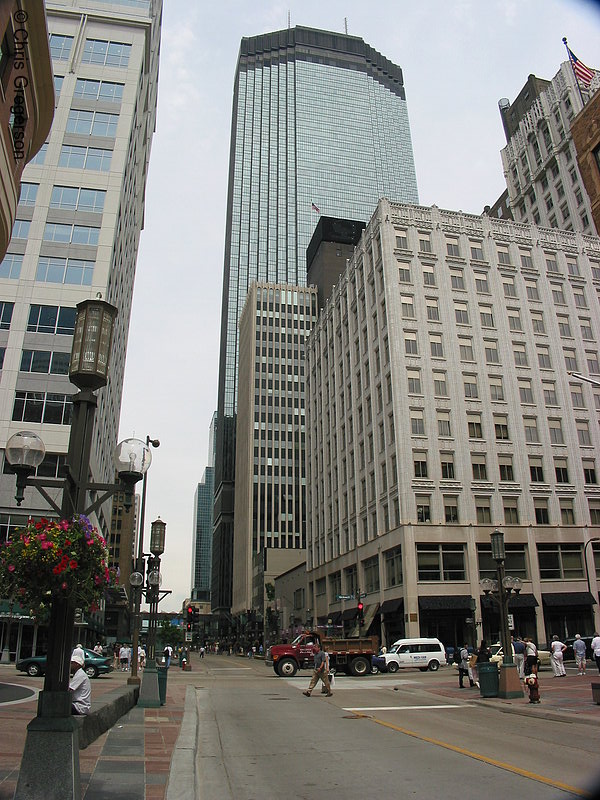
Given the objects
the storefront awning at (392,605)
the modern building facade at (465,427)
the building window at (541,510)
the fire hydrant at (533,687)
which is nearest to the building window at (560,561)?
the modern building facade at (465,427)

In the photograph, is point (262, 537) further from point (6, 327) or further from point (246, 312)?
point (6, 327)

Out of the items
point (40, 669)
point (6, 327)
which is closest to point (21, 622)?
point (40, 669)

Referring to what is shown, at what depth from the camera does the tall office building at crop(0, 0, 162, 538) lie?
4434 cm

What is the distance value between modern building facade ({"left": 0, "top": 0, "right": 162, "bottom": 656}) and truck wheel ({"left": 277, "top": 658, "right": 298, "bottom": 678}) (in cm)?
1957

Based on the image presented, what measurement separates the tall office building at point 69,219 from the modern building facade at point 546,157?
179 feet

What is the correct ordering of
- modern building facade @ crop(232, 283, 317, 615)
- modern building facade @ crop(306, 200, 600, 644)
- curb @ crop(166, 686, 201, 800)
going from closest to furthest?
curb @ crop(166, 686, 201, 800), modern building facade @ crop(306, 200, 600, 644), modern building facade @ crop(232, 283, 317, 615)

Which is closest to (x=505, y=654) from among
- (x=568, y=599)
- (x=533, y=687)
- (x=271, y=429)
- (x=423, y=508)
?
(x=533, y=687)

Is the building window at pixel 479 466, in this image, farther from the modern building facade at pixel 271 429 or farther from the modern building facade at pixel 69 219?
the modern building facade at pixel 271 429

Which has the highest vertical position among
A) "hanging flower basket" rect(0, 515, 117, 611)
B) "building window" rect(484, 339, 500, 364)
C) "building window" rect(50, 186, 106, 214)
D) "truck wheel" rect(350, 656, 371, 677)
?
"building window" rect(50, 186, 106, 214)

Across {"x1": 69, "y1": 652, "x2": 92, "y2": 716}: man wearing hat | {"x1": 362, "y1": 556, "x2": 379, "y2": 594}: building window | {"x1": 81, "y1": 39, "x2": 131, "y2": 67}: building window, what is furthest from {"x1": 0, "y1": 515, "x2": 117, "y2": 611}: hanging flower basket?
{"x1": 81, "y1": 39, "x2": 131, "y2": 67}: building window

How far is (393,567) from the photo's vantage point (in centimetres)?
5269

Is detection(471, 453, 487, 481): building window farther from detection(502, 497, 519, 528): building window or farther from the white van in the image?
the white van

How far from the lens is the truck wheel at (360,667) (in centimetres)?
3400

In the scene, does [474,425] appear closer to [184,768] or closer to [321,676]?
[321,676]
